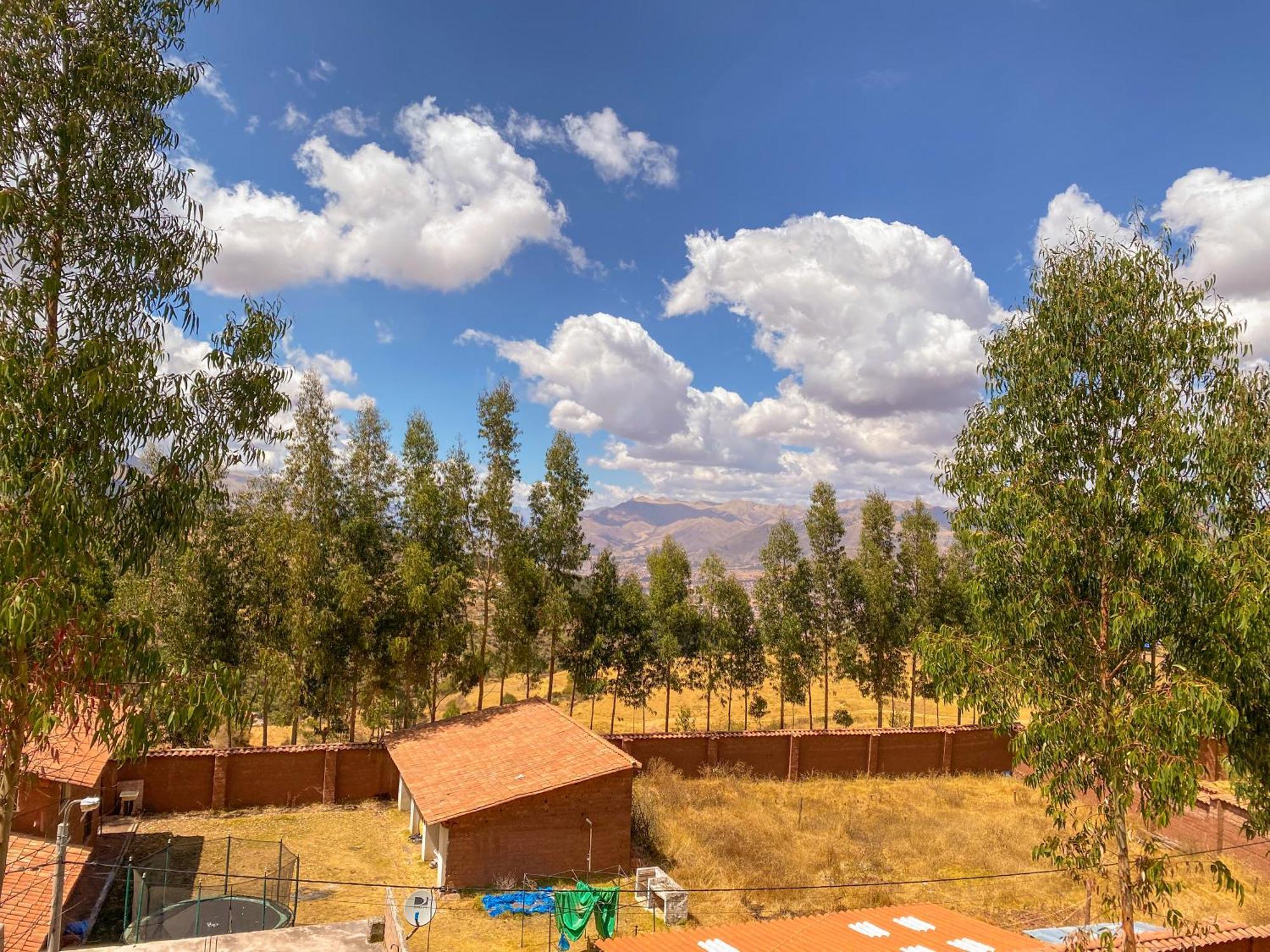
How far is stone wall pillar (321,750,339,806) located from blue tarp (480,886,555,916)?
9.94 m

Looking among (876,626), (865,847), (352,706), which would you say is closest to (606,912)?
(865,847)

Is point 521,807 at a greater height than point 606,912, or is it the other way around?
point 521,807

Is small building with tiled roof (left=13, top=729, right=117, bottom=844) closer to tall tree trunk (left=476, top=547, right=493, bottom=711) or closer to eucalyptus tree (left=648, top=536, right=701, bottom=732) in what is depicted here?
tall tree trunk (left=476, top=547, right=493, bottom=711)

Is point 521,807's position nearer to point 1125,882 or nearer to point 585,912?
point 585,912

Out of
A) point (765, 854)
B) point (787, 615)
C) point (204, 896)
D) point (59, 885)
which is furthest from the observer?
point (787, 615)

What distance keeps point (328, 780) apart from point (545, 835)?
10150 mm

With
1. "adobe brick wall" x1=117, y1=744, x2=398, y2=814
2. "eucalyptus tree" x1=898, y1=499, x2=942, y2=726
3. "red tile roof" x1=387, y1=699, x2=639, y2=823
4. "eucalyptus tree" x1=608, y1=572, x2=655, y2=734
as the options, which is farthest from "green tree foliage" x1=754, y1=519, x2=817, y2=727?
"adobe brick wall" x1=117, y1=744, x2=398, y2=814

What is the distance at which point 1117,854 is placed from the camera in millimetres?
11023

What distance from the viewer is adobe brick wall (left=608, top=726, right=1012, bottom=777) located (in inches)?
1184

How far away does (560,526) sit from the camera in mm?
32469

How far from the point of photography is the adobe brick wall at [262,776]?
80.6 feet

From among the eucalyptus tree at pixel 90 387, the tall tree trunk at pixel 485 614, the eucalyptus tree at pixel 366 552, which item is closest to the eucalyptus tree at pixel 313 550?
the eucalyptus tree at pixel 366 552

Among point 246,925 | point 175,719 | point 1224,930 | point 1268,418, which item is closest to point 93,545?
point 175,719

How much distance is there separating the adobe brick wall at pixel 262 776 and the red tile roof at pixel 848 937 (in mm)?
16189
